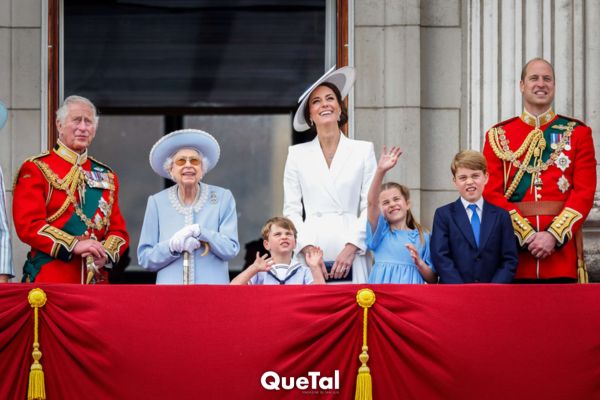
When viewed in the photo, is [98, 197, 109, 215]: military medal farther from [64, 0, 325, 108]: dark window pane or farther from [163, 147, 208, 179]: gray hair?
[64, 0, 325, 108]: dark window pane

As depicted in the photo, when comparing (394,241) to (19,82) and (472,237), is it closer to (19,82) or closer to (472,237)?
(472,237)

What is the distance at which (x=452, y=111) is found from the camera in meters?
11.4

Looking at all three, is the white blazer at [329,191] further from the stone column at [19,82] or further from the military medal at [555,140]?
the stone column at [19,82]

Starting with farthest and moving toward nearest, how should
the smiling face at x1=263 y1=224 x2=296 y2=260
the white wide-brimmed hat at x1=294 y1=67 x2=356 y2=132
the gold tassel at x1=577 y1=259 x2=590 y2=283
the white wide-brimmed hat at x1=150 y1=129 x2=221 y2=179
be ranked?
the white wide-brimmed hat at x1=294 y1=67 x2=356 y2=132
the white wide-brimmed hat at x1=150 y1=129 x2=221 y2=179
the gold tassel at x1=577 y1=259 x2=590 y2=283
the smiling face at x1=263 y1=224 x2=296 y2=260

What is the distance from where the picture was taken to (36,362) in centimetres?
791

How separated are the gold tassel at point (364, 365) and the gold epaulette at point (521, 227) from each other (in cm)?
131

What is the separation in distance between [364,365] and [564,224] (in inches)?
69.0

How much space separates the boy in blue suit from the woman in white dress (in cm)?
66

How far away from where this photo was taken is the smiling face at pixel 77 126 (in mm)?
9062

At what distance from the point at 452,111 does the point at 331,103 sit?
2.31 m

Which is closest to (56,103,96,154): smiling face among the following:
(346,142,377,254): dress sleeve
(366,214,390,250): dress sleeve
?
(346,142,377,254): dress sleeve

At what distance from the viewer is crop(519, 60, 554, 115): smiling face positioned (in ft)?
29.9

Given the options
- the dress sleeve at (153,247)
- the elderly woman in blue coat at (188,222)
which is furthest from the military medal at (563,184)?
the dress sleeve at (153,247)

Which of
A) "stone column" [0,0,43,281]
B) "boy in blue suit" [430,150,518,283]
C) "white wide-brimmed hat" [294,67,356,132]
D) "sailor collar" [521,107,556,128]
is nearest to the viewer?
"boy in blue suit" [430,150,518,283]
